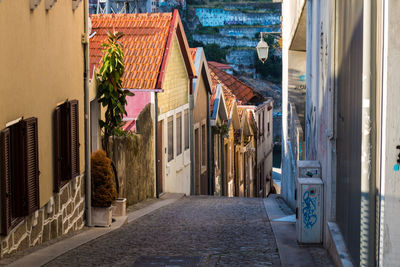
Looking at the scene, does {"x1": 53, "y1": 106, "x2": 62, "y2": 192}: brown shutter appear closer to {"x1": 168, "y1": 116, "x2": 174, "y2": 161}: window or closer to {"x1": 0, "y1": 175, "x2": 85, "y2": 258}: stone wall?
{"x1": 0, "y1": 175, "x2": 85, "y2": 258}: stone wall

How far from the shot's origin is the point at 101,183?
461 inches

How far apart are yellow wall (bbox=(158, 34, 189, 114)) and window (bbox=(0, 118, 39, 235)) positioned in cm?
1010

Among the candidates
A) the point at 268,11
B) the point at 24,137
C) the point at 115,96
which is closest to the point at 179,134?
the point at 115,96

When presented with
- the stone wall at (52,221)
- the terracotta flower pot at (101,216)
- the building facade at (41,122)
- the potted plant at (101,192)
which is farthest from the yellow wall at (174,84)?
the stone wall at (52,221)

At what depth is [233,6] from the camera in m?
130

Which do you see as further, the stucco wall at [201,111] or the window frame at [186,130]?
the stucco wall at [201,111]

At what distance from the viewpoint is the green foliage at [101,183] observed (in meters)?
11.7

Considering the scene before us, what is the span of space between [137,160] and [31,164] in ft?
26.2

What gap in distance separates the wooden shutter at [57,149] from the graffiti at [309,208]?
3.31 metres

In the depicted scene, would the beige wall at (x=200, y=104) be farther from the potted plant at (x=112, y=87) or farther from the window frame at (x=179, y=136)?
the potted plant at (x=112, y=87)

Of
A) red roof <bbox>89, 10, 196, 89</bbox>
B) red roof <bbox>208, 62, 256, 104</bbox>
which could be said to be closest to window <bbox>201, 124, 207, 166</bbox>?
red roof <bbox>89, 10, 196, 89</bbox>

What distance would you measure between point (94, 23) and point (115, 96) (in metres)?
7.46

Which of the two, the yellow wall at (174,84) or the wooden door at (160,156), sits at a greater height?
the yellow wall at (174,84)

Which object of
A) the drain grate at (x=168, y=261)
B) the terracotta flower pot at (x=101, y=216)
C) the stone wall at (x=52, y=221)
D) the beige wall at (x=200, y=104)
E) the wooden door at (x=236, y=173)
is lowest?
the wooden door at (x=236, y=173)
